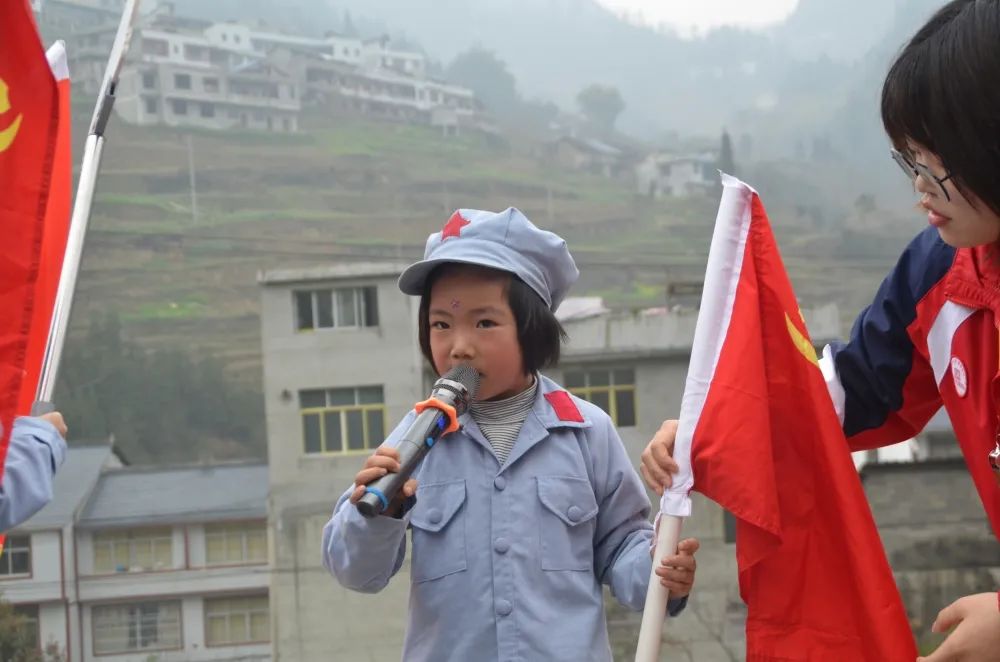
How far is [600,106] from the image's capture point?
3012cm

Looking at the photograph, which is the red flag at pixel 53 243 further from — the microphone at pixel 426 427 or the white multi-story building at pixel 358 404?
the white multi-story building at pixel 358 404

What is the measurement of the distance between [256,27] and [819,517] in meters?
26.7

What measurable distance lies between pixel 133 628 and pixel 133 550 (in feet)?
2.78

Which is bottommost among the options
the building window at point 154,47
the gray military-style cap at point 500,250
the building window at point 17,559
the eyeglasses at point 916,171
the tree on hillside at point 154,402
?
the eyeglasses at point 916,171

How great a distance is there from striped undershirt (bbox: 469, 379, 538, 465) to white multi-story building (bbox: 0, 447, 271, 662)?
36.2 ft

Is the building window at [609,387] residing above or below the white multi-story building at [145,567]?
above

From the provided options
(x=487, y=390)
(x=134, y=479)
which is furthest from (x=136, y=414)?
(x=487, y=390)

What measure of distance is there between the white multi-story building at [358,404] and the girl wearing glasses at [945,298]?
35.7 ft

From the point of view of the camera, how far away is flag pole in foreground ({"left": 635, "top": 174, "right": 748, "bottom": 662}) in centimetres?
117

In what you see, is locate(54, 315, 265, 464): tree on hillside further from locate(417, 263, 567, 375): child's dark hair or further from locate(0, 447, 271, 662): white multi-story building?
locate(417, 263, 567, 375): child's dark hair

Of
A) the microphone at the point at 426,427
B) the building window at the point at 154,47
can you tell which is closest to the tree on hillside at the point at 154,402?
the building window at the point at 154,47

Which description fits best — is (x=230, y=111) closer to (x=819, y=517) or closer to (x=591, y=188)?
(x=591, y=188)

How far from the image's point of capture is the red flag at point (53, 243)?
1605 millimetres

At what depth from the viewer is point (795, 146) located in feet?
98.1
